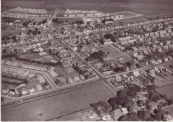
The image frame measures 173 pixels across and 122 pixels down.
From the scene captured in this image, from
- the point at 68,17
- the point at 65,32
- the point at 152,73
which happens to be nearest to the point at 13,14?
the point at 68,17

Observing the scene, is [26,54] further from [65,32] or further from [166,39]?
[166,39]

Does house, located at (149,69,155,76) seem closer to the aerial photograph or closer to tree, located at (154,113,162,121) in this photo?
the aerial photograph

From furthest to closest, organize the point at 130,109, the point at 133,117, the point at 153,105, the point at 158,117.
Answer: the point at 153,105
the point at 130,109
the point at 158,117
the point at 133,117

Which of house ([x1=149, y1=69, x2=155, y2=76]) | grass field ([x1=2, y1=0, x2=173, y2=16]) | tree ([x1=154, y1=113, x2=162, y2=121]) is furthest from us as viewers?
grass field ([x1=2, y1=0, x2=173, y2=16])

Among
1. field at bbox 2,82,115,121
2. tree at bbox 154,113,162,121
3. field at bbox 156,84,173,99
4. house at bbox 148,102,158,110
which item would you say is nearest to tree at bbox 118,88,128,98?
field at bbox 2,82,115,121

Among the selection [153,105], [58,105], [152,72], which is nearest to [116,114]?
[153,105]

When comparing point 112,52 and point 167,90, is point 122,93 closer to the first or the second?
point 167,90

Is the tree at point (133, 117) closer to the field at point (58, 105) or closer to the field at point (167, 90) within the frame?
the field at point (58, 105)
